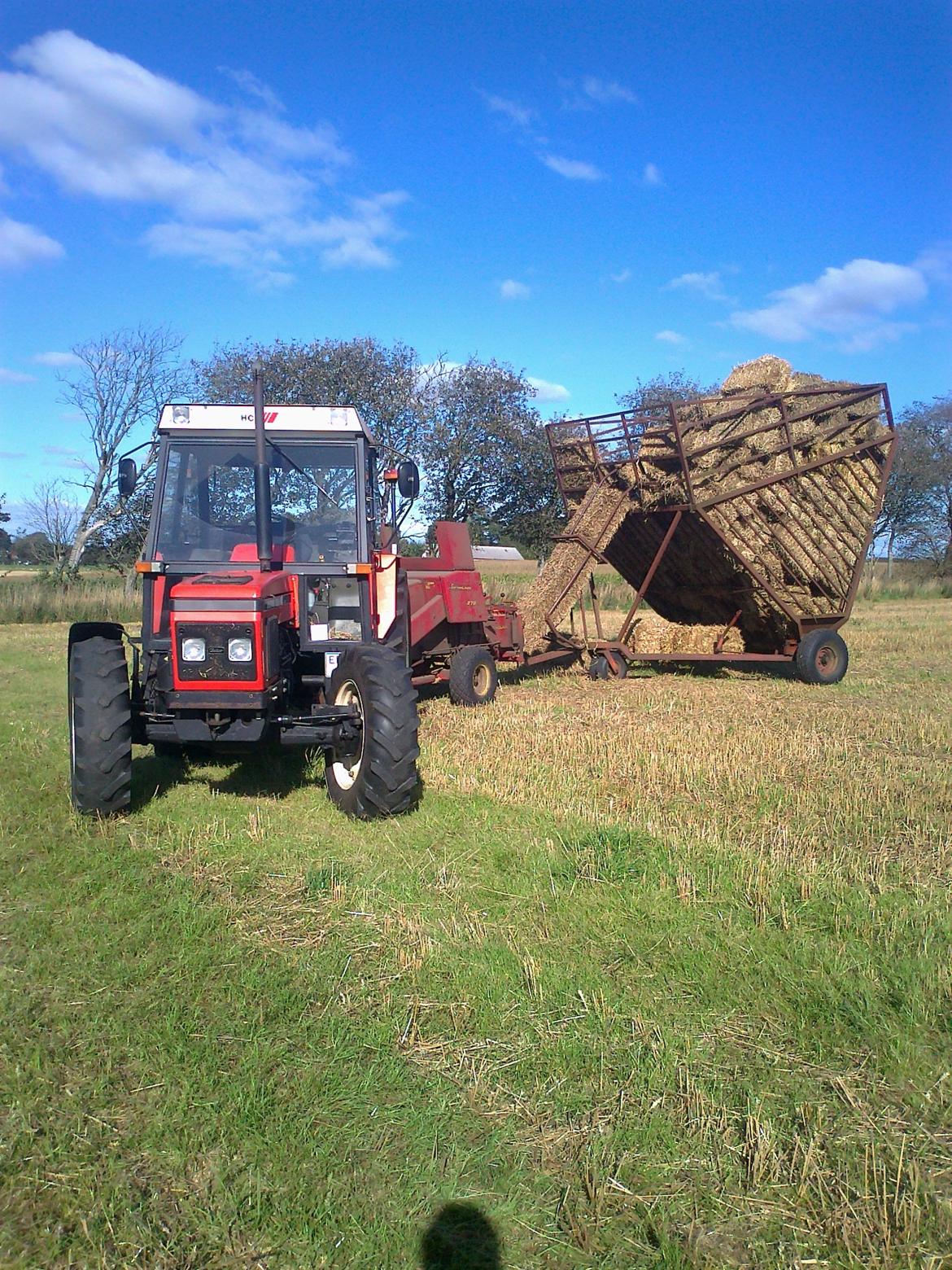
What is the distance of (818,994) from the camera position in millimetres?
3607

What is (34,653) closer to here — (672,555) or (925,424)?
(672,555)

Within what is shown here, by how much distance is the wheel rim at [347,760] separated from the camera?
6281mm

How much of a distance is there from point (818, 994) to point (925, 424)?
49872 mm

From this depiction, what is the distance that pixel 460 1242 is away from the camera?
2.49 metres

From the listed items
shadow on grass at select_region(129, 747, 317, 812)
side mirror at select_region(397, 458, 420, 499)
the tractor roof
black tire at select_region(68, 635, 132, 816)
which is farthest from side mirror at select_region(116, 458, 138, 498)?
shadow on grass at select_region(129, 747, 317, 812)

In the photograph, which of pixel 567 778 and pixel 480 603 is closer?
pixel 567 778

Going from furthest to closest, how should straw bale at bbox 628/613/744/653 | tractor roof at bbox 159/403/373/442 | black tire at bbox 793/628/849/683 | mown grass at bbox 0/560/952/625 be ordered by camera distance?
mown grass at bbox 0/560/952/625 < straw bale at bbox 628/613/744/653 < black tire at bbox 793/628/849/683 < tractor roof at bbox 159/403/373/442

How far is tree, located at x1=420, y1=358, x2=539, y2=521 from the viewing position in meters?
27.5

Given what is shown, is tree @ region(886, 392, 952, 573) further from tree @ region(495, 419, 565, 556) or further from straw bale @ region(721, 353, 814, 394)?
straw bale @ region(721, 353, 814, 394)

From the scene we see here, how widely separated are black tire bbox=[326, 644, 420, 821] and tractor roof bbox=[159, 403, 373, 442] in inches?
79.8

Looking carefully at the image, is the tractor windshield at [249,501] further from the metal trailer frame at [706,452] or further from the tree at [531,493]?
the tree at [531,493]

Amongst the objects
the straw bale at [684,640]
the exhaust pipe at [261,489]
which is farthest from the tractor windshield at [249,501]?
the straw bale at [684,640]

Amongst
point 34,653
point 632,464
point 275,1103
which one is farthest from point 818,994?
point 34,653

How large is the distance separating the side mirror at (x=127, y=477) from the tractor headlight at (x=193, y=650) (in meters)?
1.55
